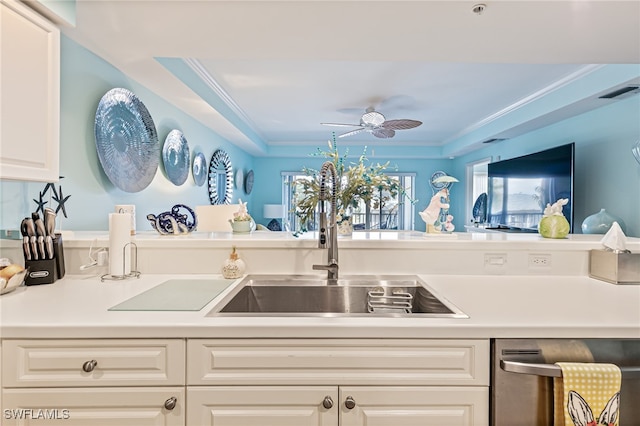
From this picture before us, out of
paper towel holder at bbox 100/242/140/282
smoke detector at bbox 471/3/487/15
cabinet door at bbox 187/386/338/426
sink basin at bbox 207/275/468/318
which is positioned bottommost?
cabinet door at bbox 187/386/338/426

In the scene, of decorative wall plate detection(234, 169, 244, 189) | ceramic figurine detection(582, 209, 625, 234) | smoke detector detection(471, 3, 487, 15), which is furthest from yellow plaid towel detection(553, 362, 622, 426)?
decorative wall plate detection(234, 169, 244, 189)

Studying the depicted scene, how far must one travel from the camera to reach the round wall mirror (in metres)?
4.38

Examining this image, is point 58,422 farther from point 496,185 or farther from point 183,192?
point 496,185

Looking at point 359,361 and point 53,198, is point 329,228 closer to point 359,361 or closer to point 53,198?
point 359,361

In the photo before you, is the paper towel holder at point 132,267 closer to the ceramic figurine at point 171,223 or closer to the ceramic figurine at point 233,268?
the ceramic figurine at point 171,223

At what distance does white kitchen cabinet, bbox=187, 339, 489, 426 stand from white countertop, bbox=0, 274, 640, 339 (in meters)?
0.03

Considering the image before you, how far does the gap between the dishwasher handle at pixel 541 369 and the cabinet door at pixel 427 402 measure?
98 mm

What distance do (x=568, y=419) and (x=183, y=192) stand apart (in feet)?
11.3

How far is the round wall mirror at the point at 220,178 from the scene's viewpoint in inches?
172

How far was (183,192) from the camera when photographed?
349cm

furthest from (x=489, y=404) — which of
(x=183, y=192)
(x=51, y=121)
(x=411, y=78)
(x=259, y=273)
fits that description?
(x=183, y=192)

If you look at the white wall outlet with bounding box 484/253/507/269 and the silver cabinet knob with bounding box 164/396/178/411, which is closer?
the silver cabinet knob with bounding box 164/396/178/411

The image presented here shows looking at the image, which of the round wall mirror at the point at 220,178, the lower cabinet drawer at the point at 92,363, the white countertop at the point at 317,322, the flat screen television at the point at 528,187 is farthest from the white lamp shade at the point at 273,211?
the lower cabinet drawer at the point at 92,363

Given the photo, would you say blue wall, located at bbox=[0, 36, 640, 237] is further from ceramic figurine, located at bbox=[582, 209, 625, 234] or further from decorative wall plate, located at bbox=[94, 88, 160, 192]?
ceramic figurine, located at bbox=[582, 209, 625, 234]
